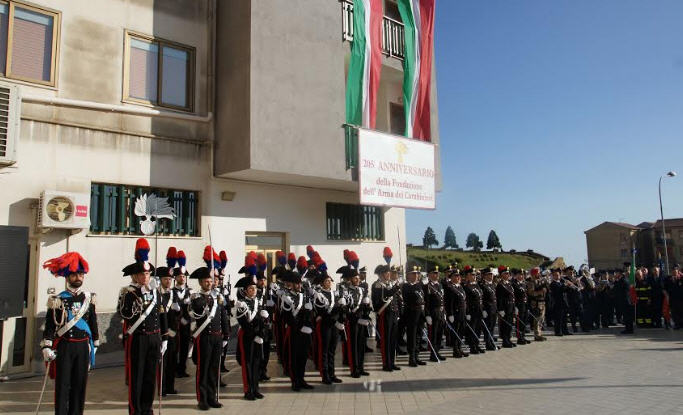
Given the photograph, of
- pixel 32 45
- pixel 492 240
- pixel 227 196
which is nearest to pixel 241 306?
pixel 227 196

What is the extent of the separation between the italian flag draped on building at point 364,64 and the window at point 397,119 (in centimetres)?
241

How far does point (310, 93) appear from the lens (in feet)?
45.0

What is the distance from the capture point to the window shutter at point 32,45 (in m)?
10.9

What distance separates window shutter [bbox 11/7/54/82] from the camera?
427 inches

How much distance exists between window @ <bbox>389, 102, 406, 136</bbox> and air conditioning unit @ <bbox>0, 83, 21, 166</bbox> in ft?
37.0

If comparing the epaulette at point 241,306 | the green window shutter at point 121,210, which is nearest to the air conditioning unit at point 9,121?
the green window shutter at point 121,210

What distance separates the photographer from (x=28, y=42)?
10969 mm

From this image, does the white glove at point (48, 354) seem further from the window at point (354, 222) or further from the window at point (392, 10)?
the window at point (392, 10)

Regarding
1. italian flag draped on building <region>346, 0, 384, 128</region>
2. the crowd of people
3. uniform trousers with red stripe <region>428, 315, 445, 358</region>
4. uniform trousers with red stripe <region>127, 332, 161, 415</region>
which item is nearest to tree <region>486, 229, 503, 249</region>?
the crowd of people

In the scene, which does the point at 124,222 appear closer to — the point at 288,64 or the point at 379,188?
the point at 288,64

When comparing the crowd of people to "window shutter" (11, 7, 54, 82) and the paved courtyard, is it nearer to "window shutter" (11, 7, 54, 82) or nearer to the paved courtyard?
the paved courtyard

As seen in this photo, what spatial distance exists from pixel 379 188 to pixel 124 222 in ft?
21.9

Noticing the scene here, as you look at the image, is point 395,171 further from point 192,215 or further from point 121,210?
point 121,210

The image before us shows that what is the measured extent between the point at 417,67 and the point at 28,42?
1110 cm
